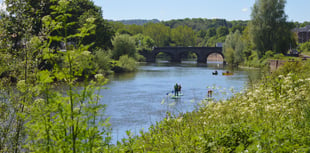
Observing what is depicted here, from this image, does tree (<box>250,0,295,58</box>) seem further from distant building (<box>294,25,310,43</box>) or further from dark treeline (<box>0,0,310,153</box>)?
distant building (<box>294,25,310,43</box>)

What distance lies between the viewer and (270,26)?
59.4 meters

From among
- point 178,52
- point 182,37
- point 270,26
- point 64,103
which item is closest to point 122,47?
point 270,26

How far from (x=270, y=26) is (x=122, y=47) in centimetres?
2548

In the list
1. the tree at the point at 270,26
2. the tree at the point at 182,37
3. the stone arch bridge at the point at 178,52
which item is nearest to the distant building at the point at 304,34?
the stone arch bridge at the point at 178,52

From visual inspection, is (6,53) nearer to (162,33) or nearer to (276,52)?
(276,52)

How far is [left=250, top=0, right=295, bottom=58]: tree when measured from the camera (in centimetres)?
5956

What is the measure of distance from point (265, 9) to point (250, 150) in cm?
5810

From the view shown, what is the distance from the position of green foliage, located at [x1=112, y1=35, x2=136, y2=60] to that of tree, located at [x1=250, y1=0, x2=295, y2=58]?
828 inches

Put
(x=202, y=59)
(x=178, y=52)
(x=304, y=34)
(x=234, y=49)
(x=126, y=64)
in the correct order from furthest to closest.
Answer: (x=304, y=34)
(x=178, y=52)
(x=202, y=59)
(x=234, y=49)
(x=126, y=64)

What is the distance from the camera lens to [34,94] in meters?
7.61

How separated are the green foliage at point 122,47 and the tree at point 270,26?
69.0ft

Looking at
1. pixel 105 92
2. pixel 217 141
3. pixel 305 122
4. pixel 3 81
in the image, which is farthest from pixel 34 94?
pixel 105 92

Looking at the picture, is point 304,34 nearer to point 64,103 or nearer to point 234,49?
point 234,49

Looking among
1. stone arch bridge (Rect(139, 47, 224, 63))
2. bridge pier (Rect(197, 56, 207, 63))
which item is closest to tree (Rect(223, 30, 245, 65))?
stone arch bridge (Rect(139, 47, 224, 63))
